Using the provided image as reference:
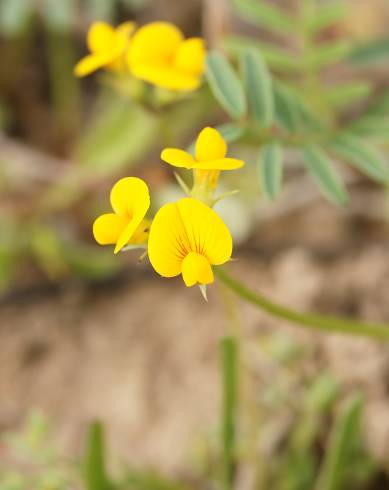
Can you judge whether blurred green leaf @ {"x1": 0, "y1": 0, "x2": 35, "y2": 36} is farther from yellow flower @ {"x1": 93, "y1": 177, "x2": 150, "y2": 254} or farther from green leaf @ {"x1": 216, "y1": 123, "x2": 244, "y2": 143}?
yellow flower @ {"x1": 93, "y1": 177, "x2": 150, "y2": 254}

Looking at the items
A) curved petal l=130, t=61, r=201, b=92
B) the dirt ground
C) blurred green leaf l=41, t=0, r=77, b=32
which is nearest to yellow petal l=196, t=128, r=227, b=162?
curved petal l=130, t=61, r=201, b=92

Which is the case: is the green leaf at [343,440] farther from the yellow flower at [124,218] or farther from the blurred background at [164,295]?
the yellow flower at [124,218]

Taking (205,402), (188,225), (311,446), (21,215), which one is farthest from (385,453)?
(21,215)

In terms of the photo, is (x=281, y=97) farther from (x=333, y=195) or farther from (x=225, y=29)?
(x=225, y=29)

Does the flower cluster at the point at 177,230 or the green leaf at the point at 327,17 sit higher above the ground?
the flower cluster at the point at 177,230

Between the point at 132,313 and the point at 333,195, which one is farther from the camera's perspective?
the point at 132,313

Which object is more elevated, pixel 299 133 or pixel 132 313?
pixel 299 133

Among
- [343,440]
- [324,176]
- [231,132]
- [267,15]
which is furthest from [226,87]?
[343,440]

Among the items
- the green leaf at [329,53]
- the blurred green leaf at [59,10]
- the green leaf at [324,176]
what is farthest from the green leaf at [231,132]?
the blurred green leaf at [59,10]
